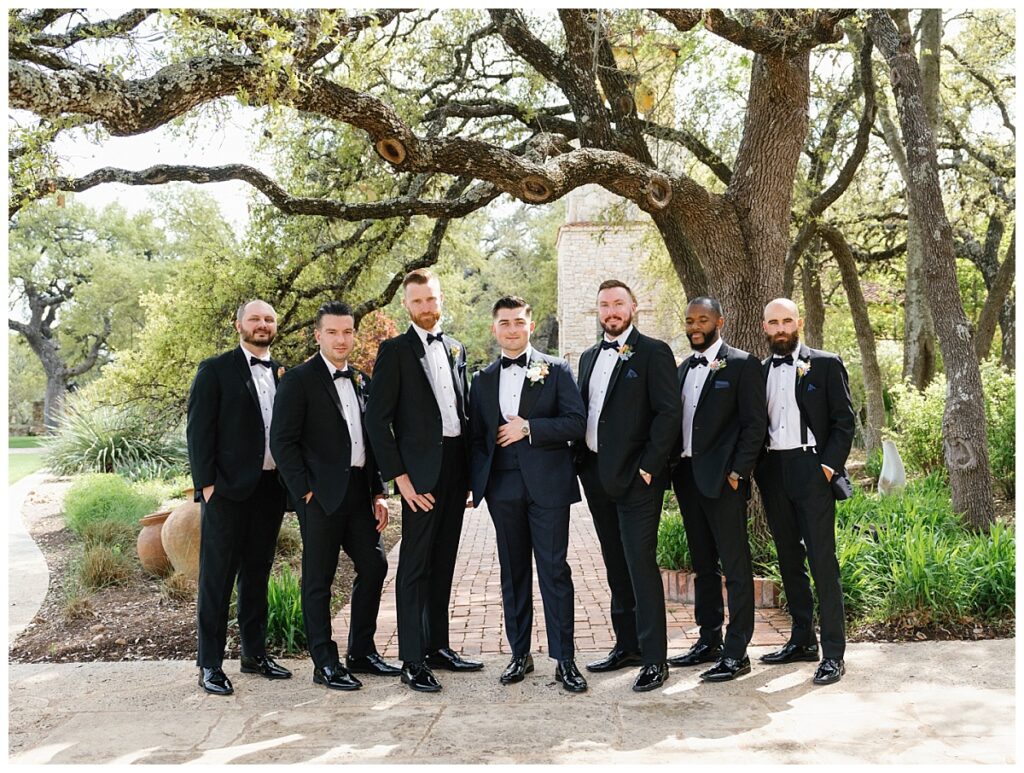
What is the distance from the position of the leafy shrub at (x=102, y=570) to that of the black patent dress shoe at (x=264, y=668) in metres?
2.95

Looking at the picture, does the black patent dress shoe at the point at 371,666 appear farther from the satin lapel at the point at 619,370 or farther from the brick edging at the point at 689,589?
the brick edging at the point at 689,589

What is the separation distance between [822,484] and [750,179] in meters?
3.48

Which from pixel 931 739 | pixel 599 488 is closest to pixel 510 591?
pixel 599 488

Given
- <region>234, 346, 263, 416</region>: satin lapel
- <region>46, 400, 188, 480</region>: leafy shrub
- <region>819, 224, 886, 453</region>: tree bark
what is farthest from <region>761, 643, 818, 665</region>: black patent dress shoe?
<region>46, 400, 188, 480</region>: leafy shrub

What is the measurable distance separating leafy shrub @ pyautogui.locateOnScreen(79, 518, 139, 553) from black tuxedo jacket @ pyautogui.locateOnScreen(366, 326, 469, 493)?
486 centimetres

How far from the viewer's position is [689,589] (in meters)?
6.69

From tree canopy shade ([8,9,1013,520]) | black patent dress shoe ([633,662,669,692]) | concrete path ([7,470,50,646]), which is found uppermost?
tree canopy shade ([8,9,1013,520])

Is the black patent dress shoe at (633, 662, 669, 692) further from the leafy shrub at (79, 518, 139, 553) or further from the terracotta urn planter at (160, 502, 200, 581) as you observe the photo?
the leafy shrub at (79, 518, 139, 553)

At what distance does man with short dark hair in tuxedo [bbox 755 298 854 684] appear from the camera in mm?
4996

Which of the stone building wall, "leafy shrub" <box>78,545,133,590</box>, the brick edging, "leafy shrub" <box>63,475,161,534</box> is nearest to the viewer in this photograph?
the brick edging

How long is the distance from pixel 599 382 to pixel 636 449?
46 centimetres

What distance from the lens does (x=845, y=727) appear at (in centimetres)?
406

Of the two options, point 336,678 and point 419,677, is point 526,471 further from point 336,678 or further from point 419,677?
point 336,678

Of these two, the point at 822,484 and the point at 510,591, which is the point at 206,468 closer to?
the point at 510,591
